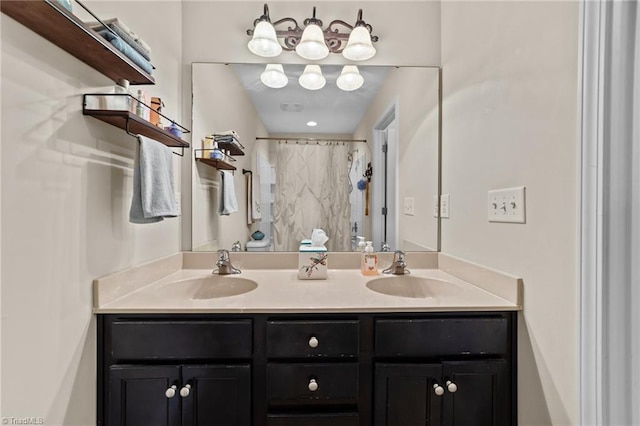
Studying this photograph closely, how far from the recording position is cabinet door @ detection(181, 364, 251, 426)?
3.06 ft

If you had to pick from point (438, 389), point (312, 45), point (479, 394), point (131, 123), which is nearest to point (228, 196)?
point (131, 123)

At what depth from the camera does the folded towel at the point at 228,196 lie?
5.12 ft

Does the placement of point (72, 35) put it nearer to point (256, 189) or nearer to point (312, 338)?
point (256, 189)

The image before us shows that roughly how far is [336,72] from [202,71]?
0.71m

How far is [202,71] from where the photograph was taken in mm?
1536

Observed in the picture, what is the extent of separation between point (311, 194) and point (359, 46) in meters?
0.81

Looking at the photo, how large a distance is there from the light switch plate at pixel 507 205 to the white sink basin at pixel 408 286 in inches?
16.2

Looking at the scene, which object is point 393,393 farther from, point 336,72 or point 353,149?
point 336,72

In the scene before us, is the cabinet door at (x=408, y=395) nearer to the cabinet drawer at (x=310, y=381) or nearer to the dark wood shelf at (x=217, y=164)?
the cabinet drawer at (x=310, y=381)

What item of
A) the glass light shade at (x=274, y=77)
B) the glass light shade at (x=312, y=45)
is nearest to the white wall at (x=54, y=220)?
the glass light shade at (x=274, y=77)

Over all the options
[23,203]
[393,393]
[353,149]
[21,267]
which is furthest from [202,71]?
[393,393]

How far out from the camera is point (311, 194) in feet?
5.30

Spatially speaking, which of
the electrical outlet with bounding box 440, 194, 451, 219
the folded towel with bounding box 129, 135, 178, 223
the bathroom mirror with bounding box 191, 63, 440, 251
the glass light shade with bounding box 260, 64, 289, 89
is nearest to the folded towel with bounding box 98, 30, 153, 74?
the folded towel with bounding box 129, 135, 178, 223

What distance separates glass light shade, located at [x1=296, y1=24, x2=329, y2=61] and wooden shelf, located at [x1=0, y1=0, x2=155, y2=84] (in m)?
0.82
